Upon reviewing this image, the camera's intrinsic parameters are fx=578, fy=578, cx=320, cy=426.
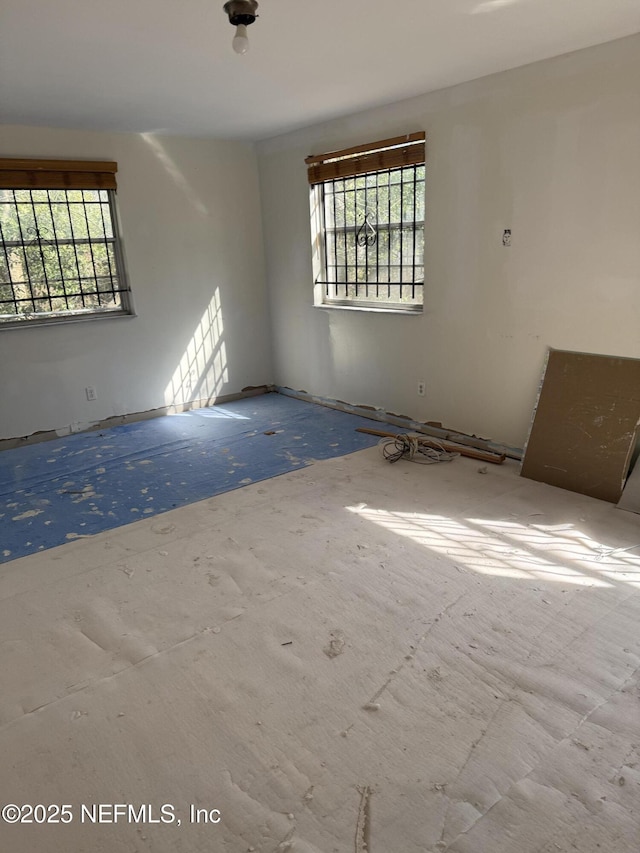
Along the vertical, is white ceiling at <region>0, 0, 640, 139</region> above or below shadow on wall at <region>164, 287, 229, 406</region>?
above

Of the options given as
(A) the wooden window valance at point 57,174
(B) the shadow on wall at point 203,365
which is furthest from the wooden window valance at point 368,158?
(A) the wooden window valance at point 57,174

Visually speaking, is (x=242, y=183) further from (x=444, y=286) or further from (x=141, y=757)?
(x=141, y=757)

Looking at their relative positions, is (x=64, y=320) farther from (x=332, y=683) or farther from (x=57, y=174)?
(x=332, y=683)

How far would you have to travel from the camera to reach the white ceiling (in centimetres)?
256

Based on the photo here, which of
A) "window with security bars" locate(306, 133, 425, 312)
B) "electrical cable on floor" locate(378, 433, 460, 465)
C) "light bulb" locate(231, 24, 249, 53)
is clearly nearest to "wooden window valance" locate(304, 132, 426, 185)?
"window with security bars" locate(306, 133, 425, 312)

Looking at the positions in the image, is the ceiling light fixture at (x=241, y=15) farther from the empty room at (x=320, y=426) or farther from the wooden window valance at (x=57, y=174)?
the wooden window valance at (x=57, y=174)

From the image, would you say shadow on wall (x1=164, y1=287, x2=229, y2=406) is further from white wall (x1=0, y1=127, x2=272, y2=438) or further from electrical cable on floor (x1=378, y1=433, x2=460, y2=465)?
electrical cable on floor (x1=378, y1=433, x2=460, y2=465)

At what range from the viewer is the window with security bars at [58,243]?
4.62 meters

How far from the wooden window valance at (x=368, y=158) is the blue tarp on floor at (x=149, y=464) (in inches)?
83.4

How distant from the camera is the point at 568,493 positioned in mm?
3561

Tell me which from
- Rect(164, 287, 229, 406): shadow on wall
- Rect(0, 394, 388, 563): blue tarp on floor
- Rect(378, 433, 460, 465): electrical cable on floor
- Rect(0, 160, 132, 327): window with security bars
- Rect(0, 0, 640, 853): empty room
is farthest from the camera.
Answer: Rect(164, 287, 229, 406): shadow on wall

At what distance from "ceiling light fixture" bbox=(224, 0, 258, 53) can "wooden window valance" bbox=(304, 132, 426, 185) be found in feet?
7.05

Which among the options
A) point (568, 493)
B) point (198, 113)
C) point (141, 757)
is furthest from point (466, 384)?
point (141, 757)

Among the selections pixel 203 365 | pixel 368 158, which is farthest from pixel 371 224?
pixel 203 365
